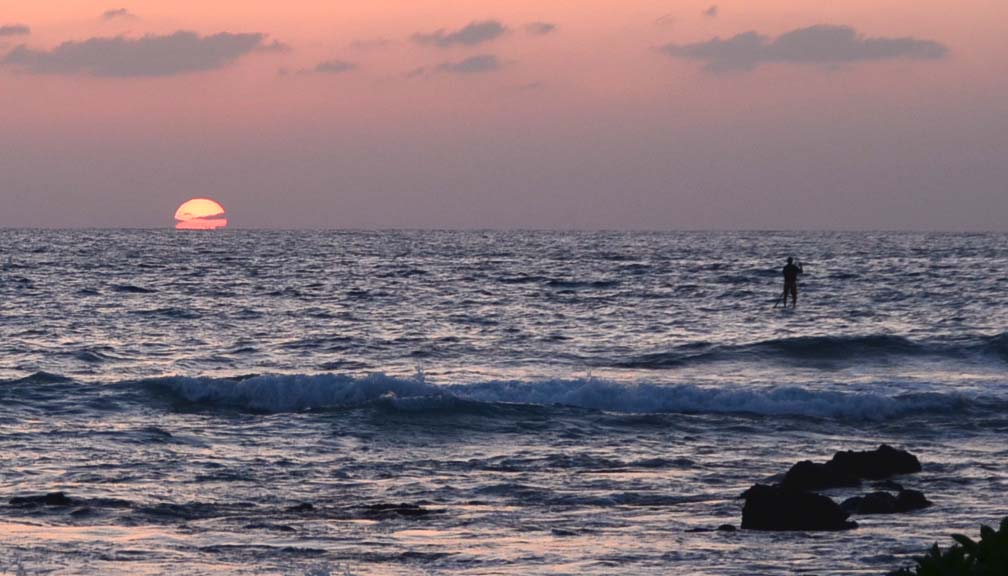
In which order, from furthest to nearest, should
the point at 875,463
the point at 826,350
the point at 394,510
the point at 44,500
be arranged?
1. the point at 826,350
2. the point at 875,463
3. the point at 44,500
4. the point at 394,510

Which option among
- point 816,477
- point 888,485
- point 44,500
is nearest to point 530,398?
point 816,477

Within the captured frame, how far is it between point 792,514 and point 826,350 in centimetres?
2167

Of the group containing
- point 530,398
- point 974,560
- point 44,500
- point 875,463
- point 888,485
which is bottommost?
point 530,398

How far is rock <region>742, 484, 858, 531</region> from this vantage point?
12547 millimetres

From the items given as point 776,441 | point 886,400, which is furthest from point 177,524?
point 886,400

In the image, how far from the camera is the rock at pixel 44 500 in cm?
1402

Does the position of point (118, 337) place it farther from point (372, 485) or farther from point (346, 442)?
point (372, 485)

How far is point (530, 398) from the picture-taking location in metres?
25.2

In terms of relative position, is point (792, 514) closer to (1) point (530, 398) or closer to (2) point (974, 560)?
(2) point (974, 560)

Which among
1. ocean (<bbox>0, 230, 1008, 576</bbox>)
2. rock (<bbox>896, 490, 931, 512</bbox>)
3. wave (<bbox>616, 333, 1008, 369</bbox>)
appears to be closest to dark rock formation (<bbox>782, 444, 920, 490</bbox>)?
ocean (<bbox>0, 230, 1008, 576</bbox>)

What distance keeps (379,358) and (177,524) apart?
18.0 m

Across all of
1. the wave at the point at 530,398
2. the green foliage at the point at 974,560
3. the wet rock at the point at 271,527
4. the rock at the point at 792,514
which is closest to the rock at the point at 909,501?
the rock at the point at 792,514

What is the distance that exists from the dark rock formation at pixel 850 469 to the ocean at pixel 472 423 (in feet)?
1.34

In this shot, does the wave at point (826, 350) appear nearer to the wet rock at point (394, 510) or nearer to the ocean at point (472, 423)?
the ocean at point (472, 423)
